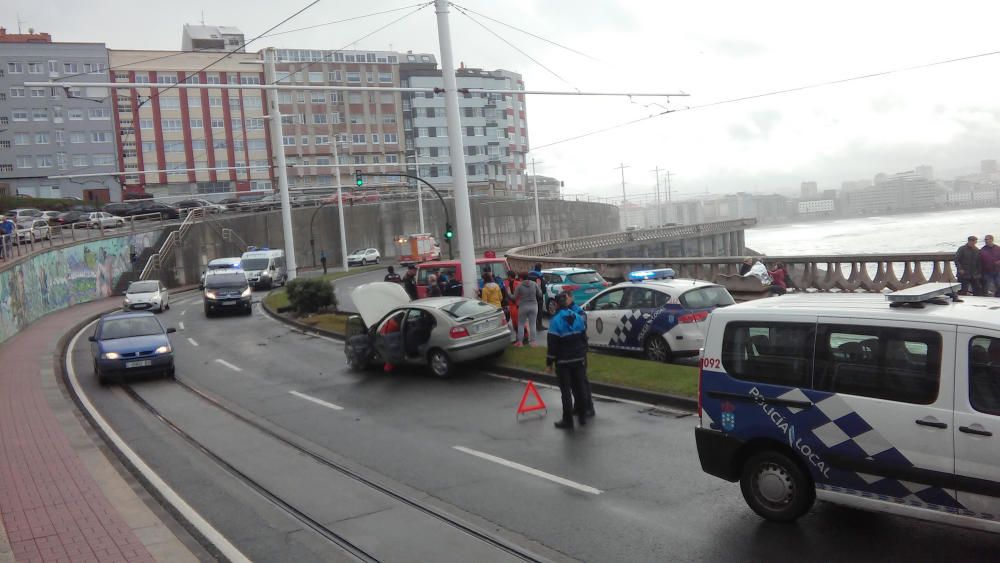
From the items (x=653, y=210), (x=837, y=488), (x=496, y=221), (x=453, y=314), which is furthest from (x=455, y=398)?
(x=653, y=210)

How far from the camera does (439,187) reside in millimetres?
101250

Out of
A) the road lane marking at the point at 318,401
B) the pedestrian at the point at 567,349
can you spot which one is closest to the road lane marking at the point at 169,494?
the road lane marking at the point at 318,401

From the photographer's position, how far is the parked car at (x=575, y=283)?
21.8 m

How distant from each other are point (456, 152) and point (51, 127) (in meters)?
84.4

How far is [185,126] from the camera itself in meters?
87.8

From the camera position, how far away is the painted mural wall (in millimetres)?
26902

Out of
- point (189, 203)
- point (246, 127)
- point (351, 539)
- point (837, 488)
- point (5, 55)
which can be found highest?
point (5, 55)

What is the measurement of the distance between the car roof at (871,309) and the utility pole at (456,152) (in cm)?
1102

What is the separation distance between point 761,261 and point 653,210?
5178 inches

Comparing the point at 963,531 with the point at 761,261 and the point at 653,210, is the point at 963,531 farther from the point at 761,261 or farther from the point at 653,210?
the point at 653,210

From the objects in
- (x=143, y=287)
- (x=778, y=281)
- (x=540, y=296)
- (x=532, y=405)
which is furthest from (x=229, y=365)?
(x=143, y=287)

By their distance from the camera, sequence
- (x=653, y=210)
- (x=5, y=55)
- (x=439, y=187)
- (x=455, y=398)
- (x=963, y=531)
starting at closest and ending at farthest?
(x=963, y=531) → (x=455, y=398) → (x=5, y=55) → (x=439, y=187) → (x=653, y=210)

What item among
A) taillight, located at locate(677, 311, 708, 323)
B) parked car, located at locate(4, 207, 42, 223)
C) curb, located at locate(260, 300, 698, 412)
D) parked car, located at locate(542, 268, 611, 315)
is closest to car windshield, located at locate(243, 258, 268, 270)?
parked car, located at locate(4, 207, 42, 223)

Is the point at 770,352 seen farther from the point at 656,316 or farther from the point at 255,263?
the point at 255,263
